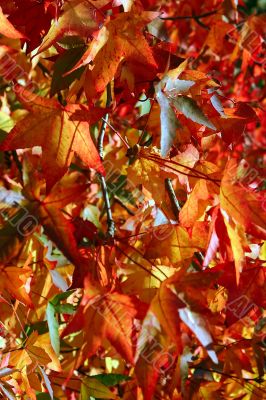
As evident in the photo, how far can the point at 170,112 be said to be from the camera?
81 cm

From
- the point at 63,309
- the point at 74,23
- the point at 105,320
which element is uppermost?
the point at 74,23

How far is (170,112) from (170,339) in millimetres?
305

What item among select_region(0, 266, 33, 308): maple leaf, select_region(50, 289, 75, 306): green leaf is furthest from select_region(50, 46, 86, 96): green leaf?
select_region(50, 289, 75, 306): green leaf

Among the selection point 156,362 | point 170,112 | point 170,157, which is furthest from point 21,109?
point 156,362

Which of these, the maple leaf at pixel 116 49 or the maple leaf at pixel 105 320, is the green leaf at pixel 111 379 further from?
the maple leaf at pixel 116 49

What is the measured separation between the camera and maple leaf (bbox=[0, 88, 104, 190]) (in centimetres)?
79

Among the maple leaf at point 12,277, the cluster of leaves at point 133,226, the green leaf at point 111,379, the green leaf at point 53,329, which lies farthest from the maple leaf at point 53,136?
the green leaf at point 111,379

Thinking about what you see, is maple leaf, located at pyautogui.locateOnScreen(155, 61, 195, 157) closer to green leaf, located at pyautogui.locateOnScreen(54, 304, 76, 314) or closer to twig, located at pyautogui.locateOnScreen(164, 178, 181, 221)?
twig, located at pyautogui.locateOnScreen(164, 178, 181, 221)

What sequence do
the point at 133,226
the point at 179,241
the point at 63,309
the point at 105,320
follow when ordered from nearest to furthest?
1. the point at 105,320
2. the point at 179,241
3. the point at 63,309
4. the point at 133,226

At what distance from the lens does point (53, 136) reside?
810mm

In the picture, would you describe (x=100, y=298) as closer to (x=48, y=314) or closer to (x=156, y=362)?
(x=156, y=362)

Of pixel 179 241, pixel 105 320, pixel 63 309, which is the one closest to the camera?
pixel 105 320

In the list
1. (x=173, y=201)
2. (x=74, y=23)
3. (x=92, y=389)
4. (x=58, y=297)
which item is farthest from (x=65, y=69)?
(x=92, y=389)

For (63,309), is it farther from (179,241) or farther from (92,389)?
(179,241)
